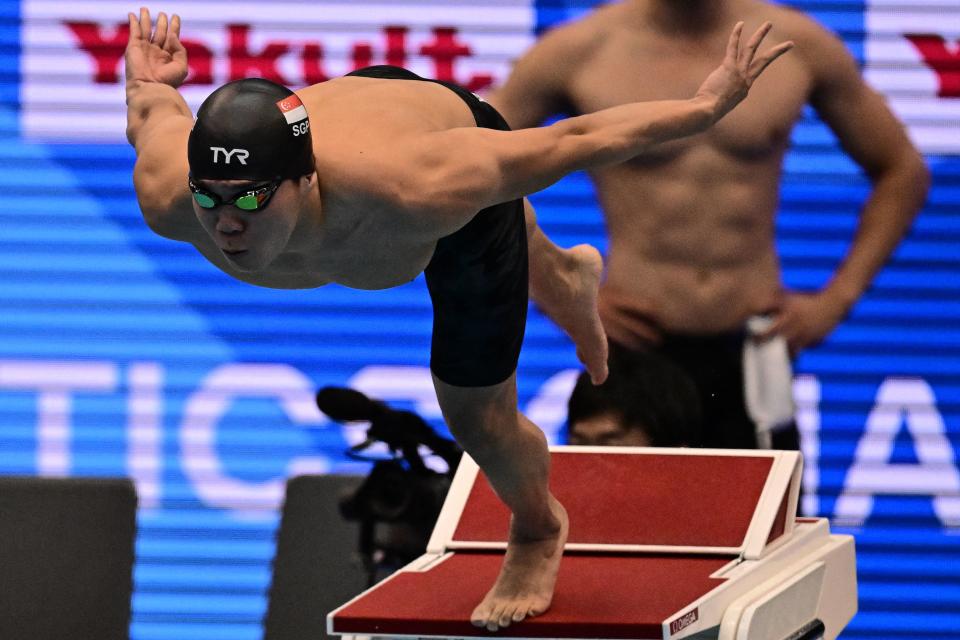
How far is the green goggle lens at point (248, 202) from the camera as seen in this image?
2678 mm

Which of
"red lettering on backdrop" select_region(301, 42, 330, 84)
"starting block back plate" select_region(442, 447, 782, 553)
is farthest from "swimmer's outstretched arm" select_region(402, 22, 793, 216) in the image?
"red lettering on backdrop" select_region(301, 42, 330, 84)

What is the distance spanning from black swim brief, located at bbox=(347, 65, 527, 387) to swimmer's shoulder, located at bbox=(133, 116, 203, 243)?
17.6 inches

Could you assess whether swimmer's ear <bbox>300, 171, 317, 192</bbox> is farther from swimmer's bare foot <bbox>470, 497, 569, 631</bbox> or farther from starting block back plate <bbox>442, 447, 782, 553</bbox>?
starting block back plate <bbox>442, 447, 782, 553</bbox>

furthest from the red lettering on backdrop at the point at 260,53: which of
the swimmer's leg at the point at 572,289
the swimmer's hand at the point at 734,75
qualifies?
the swimmer's hand at the point at 734,75

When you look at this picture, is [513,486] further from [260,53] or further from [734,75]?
[260,53]

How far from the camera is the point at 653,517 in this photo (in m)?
4.05

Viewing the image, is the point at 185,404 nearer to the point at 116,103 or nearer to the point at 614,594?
the point at 116,103

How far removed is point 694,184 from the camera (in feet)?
15.0

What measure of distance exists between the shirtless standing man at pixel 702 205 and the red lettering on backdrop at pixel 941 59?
1.29m

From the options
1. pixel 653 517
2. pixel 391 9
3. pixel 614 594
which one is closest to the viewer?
pixel 614 594

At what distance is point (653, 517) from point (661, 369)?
1.31 feet

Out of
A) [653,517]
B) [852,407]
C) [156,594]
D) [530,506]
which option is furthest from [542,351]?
[530,506]

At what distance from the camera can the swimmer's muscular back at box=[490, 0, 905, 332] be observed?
4.56 meters

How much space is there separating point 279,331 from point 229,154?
11.1ft
